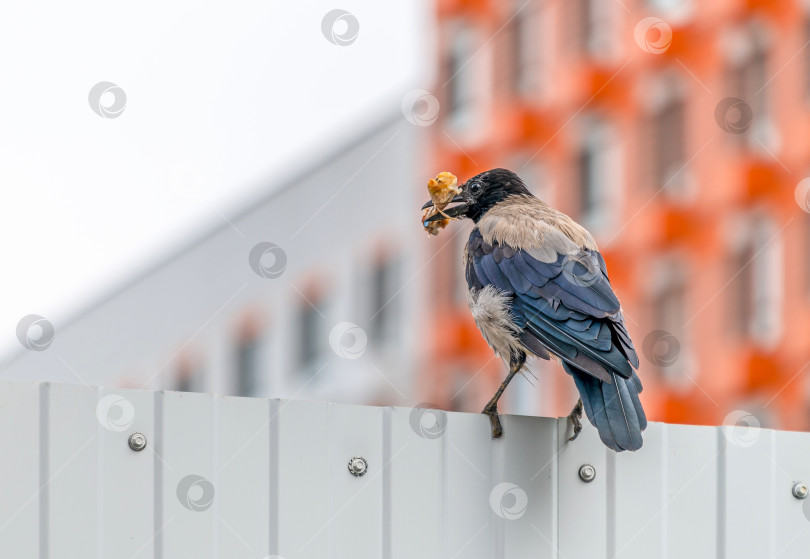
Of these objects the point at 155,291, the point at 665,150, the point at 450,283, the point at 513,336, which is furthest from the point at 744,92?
the point at 513,336

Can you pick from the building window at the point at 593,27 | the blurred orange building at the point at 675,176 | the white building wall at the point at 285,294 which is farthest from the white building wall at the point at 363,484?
the white building wall at the point at 285,294

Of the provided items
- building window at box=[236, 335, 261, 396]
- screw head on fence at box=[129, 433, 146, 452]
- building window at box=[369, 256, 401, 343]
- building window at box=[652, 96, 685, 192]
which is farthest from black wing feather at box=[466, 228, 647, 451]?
building window at box=[236, 335, 261, 396]

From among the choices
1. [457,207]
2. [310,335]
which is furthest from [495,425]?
[310,335]

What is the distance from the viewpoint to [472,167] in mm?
30750

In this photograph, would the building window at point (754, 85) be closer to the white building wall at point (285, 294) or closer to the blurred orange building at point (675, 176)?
the blurred orange building at point (675, 176)

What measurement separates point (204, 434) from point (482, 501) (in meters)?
0.90

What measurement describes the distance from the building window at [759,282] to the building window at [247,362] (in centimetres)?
1645

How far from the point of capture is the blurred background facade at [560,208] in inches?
982

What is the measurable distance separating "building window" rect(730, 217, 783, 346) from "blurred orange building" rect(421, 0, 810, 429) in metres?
0.03

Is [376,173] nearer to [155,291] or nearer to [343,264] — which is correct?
[343,264]

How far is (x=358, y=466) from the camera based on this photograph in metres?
3.56

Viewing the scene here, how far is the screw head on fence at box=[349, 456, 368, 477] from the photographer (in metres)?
3.55

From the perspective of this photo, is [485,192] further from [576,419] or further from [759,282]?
[759,282]

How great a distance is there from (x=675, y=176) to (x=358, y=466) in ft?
78.3
